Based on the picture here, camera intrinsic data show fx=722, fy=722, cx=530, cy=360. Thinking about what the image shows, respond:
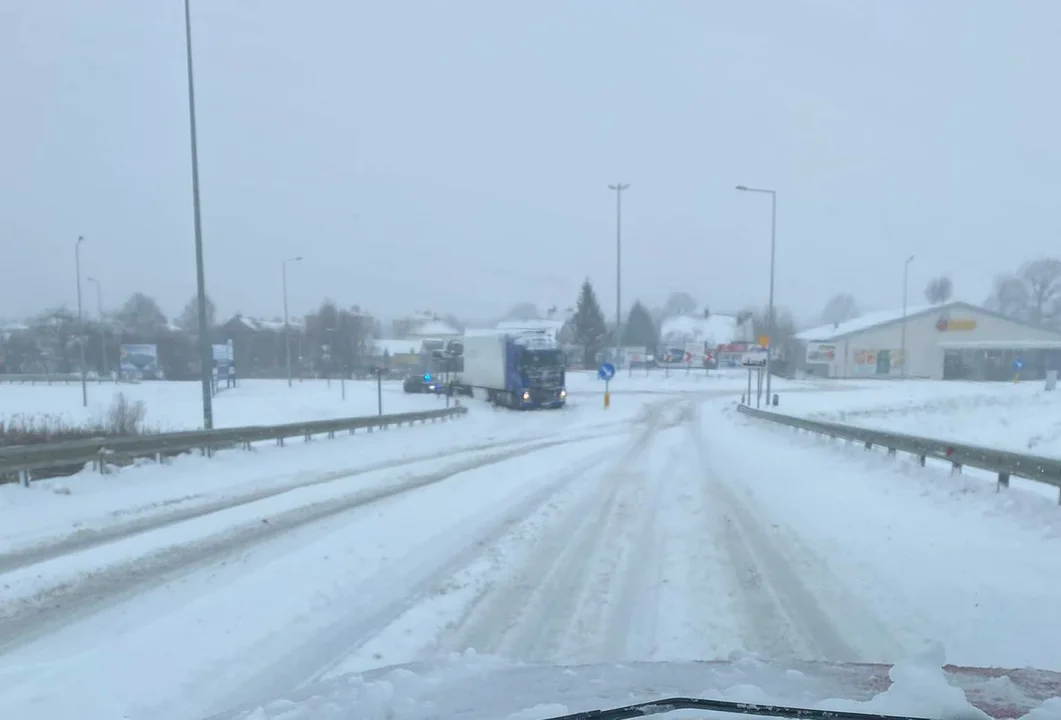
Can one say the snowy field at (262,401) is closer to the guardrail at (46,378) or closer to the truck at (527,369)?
the truck at (527,369)

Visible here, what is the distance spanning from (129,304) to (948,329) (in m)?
113

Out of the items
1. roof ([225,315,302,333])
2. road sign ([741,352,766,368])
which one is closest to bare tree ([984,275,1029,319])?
road sign ([741,352,766,368])

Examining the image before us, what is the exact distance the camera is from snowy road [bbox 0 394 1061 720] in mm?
5141

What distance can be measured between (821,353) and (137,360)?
65.1 m

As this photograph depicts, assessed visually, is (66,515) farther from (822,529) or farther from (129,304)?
(129,304)

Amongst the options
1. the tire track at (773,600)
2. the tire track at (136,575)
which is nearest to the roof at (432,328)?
the tire track at (136,575)

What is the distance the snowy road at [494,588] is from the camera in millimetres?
5141

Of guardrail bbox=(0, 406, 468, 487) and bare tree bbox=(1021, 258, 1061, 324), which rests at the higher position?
bare tree bbox=(1021, 258, 1061, 324)

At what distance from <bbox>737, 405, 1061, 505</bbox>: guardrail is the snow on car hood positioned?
6.82 metres

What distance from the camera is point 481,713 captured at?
3.33 meters

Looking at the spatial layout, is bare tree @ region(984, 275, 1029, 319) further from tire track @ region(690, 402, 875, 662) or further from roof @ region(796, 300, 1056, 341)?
tire track @ region(690, 402, 875, 662)

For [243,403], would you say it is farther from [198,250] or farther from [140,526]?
[140,526]

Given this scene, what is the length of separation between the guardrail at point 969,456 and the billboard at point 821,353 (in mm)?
58759

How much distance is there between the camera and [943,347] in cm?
6694
